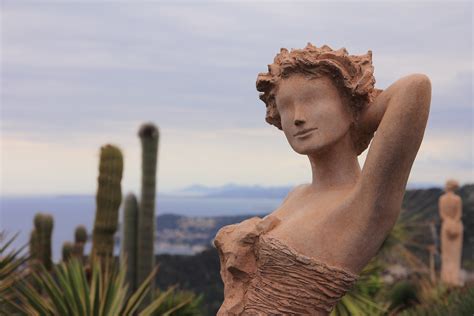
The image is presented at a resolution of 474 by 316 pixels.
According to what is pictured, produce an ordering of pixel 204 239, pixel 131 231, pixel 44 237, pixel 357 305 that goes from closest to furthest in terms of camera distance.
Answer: pixel 357 305
pixel 131 231
pixel 44 237
pixel 204 239

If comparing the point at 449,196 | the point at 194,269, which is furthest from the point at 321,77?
→ the point at 194,269

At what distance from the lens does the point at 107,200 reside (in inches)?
379

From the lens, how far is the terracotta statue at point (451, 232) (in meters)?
11.8

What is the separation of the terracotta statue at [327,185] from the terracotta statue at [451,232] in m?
8.91

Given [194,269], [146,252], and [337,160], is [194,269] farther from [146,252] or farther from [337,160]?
[337,160]

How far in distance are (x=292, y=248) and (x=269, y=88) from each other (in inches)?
33.6

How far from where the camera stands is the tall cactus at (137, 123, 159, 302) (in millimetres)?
9586

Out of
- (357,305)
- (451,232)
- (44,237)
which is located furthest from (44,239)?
(451,232)

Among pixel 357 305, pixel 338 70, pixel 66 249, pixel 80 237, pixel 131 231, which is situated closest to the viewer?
pixel 338 70

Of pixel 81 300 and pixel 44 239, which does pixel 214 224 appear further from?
pixel 81 300

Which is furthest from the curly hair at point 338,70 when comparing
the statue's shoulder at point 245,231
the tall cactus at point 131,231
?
the tall cactus at point 131,231

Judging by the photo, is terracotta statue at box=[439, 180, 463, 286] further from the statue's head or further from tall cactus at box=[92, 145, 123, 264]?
tall cactus at box=[92, 145, 123, 264]

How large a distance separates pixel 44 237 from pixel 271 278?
849cm

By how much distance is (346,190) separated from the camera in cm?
337
